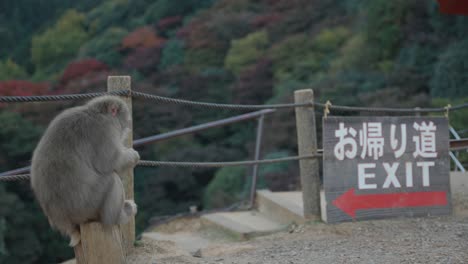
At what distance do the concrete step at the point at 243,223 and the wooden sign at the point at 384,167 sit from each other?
56 cm

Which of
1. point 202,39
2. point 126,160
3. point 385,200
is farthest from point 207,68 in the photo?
point 126,160

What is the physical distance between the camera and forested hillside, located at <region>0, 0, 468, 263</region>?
12.7m

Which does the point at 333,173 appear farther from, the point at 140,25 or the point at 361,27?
the point at 140,25

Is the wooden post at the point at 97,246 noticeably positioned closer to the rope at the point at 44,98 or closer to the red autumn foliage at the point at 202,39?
the rope at the point at 44,98

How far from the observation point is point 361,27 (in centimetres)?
1658

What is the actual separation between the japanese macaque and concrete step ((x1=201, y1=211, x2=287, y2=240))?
1.89m

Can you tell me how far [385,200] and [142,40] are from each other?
1730cm

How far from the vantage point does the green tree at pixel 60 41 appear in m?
19.0

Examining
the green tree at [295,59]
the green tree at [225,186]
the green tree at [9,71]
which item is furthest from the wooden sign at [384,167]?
the green tree at [295,59]

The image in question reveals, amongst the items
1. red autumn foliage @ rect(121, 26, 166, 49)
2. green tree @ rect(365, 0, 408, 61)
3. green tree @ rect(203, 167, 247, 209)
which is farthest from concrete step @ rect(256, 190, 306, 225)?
red autumn foliage @ rect(121, 26, 166, 49)

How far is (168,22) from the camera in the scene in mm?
22156

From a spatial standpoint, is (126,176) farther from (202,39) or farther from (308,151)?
(202,39)

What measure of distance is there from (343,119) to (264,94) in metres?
13.5

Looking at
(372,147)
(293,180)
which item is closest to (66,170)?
(372,147)
